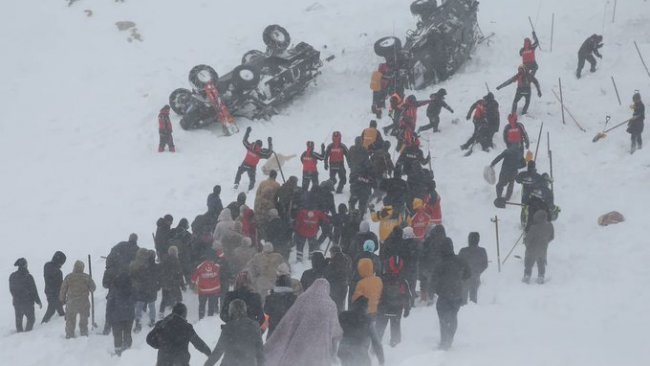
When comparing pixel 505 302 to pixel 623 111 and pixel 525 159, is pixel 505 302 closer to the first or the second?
pixel 525 159

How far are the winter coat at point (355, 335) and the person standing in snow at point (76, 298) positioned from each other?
5.29 meters

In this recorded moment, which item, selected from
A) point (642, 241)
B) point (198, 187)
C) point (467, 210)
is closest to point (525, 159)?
point (467, 210)

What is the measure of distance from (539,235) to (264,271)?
15.1 ft

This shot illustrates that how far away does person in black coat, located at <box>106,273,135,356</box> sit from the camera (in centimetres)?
1137

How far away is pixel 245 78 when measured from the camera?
20953 mm

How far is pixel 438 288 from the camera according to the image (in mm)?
9883

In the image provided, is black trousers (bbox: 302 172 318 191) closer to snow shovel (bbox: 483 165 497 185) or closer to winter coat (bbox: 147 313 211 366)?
snow shovel (bbox: 483 165 497 185)

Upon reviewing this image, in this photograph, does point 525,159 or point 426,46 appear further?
point 426,46

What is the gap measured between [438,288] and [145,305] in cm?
532

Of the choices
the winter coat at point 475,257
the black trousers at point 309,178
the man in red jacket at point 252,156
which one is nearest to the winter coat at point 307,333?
the winter coat at point 475,257

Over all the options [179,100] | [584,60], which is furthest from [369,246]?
[179,100]

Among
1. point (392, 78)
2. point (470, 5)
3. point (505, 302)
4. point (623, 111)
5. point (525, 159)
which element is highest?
point (470, 5)

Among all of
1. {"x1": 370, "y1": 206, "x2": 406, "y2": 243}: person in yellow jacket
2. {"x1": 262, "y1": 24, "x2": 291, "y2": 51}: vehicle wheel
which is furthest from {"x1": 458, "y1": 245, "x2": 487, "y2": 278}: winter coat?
{"x1": 262, "y1": 24, "x2": 291, "y2": 51}: vehicle wheel

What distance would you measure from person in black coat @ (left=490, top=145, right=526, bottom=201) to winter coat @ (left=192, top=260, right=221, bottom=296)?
254 inches
